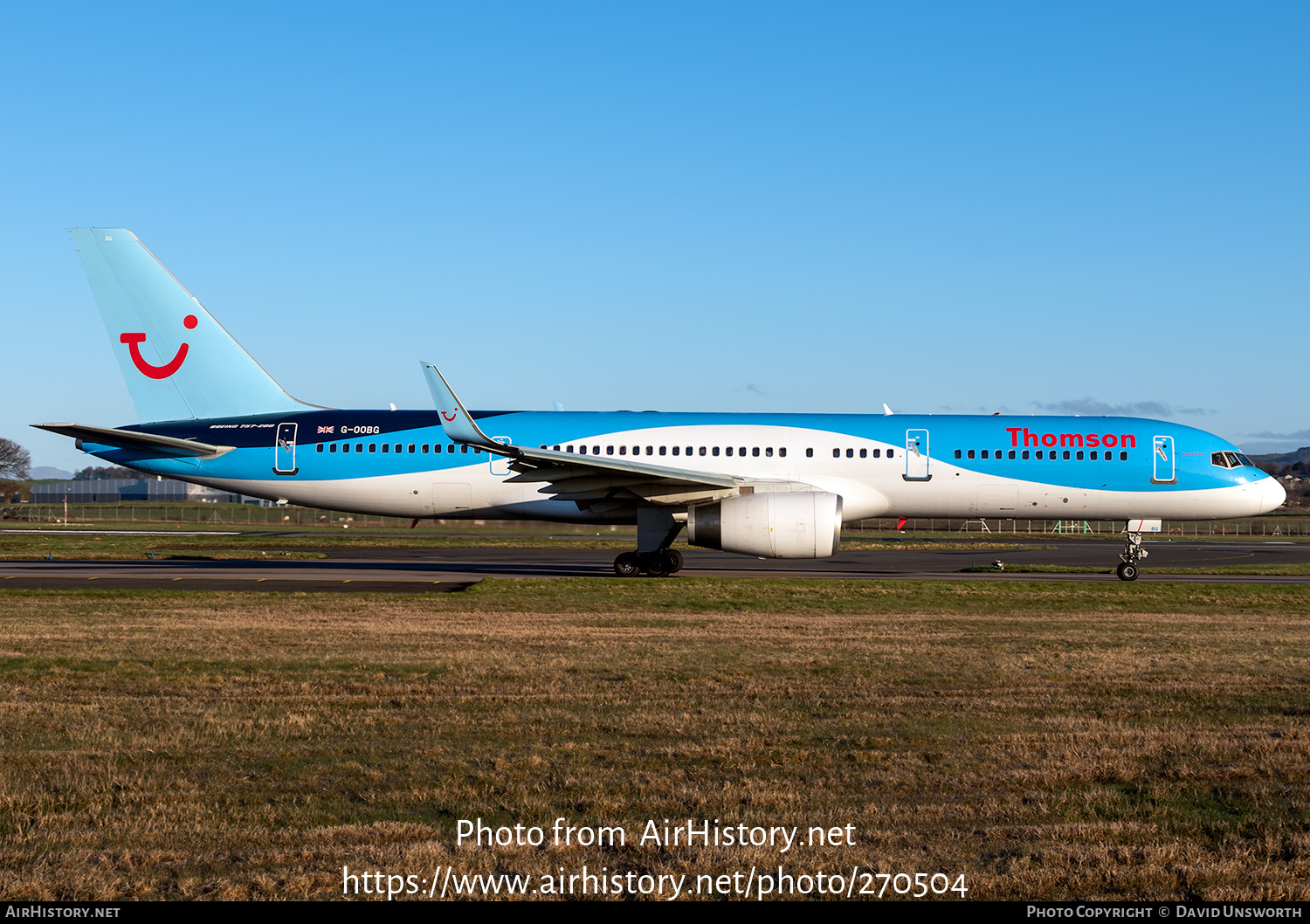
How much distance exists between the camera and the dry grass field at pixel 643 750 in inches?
205

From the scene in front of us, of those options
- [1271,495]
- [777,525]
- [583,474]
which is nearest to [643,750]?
[777,525]

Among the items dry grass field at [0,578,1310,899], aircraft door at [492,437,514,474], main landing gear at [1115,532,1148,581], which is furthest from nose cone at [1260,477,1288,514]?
aircraft door at [492,437,514,474]

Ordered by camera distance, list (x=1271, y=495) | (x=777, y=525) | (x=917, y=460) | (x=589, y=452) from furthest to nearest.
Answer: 1. (x=1271, y=495)
2. (x=589, y=452)
3. (x=917, y=460)
4. (x=777, y=525)

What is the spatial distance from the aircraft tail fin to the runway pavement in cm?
398

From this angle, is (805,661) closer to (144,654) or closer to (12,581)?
(144,654)

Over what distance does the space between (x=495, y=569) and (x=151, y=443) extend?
27.7 feet

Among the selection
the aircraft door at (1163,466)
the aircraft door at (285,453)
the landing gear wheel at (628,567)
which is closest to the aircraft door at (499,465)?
the landing gear wheel at (628,567)

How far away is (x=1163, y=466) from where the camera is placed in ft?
84.4

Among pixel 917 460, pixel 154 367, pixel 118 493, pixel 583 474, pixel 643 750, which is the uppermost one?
pixel 154 367

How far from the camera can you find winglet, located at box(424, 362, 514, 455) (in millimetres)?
21641

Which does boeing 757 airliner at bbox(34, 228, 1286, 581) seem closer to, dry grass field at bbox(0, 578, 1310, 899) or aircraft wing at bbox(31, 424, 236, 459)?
aircraft wing at bbox(31, 424, 236, 459)

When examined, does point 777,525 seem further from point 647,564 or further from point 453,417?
point 453,417

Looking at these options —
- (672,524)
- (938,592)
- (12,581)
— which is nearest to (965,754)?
(938,592)
